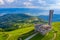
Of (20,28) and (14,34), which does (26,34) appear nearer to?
(14,34)

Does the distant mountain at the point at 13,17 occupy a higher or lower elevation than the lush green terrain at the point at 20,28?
higher

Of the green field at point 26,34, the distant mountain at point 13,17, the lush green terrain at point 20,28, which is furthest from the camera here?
the distant mountain at point 13,17

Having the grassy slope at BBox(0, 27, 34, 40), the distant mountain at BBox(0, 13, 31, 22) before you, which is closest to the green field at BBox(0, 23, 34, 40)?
the grassy slope at BBox(0, 27, 34, 40)

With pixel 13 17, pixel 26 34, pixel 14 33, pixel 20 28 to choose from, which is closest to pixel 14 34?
pixel 14 33

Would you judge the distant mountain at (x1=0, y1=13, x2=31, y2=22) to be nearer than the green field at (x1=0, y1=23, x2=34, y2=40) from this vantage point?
No

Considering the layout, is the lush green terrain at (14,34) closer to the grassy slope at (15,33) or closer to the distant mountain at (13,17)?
the grassy slope at (15,33)

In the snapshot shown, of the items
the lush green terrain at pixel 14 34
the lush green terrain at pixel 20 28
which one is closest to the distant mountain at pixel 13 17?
the lush green terrain at pixel 20 28

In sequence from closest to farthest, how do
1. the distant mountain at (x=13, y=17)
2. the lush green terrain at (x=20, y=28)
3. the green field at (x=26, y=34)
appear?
the green field at (x=26, y=34)
the lush green terrain at (x=20, y=28)
the distant mountain at (x=13, y=17)

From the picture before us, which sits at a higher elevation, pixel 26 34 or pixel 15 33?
pixel 15 33

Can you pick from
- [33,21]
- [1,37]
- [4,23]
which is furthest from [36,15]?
[1,37]

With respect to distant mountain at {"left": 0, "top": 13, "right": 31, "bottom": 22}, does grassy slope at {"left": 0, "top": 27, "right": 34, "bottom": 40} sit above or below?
below

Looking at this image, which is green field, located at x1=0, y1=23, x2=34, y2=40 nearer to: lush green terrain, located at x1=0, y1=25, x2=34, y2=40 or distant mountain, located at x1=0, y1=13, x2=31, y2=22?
lush green terrain, located at x1=0, y1=25, x2=34, y2=40

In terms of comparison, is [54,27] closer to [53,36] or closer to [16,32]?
[53,36]
